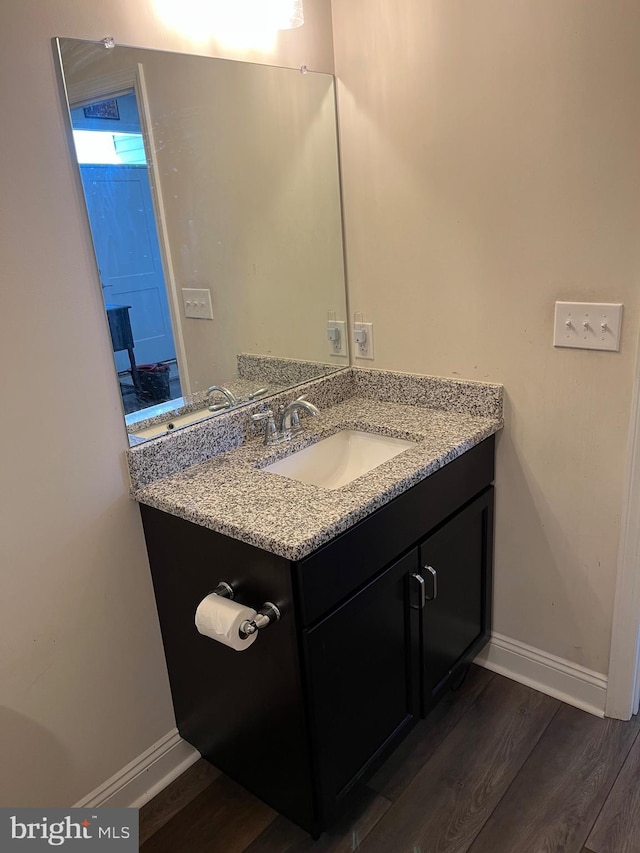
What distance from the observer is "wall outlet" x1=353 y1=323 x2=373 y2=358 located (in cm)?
207

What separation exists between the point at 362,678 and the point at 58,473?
0.84m

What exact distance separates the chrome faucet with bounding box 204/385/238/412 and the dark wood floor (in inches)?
39.9

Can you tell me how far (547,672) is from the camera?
201cm

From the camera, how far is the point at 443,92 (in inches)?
67.6

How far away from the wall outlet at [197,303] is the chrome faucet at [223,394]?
0.63 ft

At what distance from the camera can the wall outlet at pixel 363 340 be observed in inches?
81.7

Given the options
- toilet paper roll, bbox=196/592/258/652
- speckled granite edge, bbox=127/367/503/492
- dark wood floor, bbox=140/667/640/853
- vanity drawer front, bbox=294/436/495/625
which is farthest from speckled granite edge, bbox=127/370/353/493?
dark wood floor, bbox=140/667/640/853

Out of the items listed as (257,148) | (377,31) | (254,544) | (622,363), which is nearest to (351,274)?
(257,148)

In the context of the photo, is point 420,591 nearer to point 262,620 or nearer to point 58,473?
point 262,620

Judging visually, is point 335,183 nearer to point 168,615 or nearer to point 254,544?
point 254,544

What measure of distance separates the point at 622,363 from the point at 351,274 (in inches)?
33.6

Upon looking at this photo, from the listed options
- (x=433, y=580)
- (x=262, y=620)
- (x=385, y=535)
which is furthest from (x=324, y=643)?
(x=433, y=580)

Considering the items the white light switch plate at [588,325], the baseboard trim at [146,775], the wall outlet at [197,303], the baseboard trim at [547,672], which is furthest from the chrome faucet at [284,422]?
the baseboard trim at [547,672]

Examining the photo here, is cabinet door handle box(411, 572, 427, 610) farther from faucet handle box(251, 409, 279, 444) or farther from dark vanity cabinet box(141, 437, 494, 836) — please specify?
faucet handle box(251, 409, 279, 444)
